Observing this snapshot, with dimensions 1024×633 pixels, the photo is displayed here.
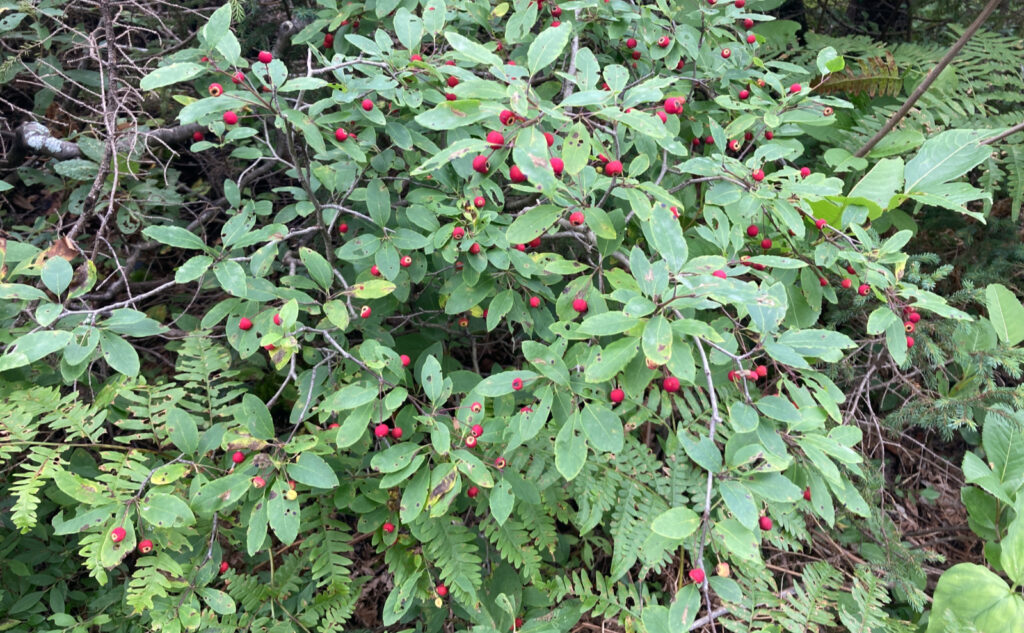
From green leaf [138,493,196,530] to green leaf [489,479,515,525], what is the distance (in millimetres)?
762

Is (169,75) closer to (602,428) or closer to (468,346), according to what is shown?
(602,428)

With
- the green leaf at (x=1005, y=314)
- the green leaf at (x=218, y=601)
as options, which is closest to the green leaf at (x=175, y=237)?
the green leaf at (x=218, y=601)

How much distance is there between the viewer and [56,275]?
1.64m

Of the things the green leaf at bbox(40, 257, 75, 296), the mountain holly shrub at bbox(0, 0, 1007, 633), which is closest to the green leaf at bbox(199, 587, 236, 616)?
the mountain holly shrub at bbox(0, 0, 1007, 633)

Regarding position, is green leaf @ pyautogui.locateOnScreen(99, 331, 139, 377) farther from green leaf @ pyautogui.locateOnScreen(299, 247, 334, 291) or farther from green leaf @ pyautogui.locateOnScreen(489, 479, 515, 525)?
green leaf @ pyautogui.locateOnScreen(489, 479, 515, 525)

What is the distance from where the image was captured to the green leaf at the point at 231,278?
170 centimetres

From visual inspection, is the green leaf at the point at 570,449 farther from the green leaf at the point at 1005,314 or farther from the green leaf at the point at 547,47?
the green leaf at the point at 1005,314

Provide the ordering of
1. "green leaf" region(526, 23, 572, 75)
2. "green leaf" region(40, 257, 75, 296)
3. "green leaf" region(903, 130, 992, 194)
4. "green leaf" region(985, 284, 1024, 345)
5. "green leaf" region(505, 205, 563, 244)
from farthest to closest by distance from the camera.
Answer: "green leaf" region(985, 284, 1024, 345), "green leaf" region(903, 130, 992, 194), "green leaf" region(40, 257, 75, 296), "green leaf" region(505, 205, 563, 244), "green leaf" region(526, 23, 572, 75)

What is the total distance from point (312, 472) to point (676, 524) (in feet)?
3.01

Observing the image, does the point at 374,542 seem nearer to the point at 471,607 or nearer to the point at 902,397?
the point at 471,607

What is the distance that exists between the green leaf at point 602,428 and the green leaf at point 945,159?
5.09ft

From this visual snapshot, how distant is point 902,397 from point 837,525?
72cm

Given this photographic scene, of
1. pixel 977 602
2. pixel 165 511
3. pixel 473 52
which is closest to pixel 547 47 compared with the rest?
pixel 473 52

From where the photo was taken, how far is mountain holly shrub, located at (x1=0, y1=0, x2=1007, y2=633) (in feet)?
4.73
